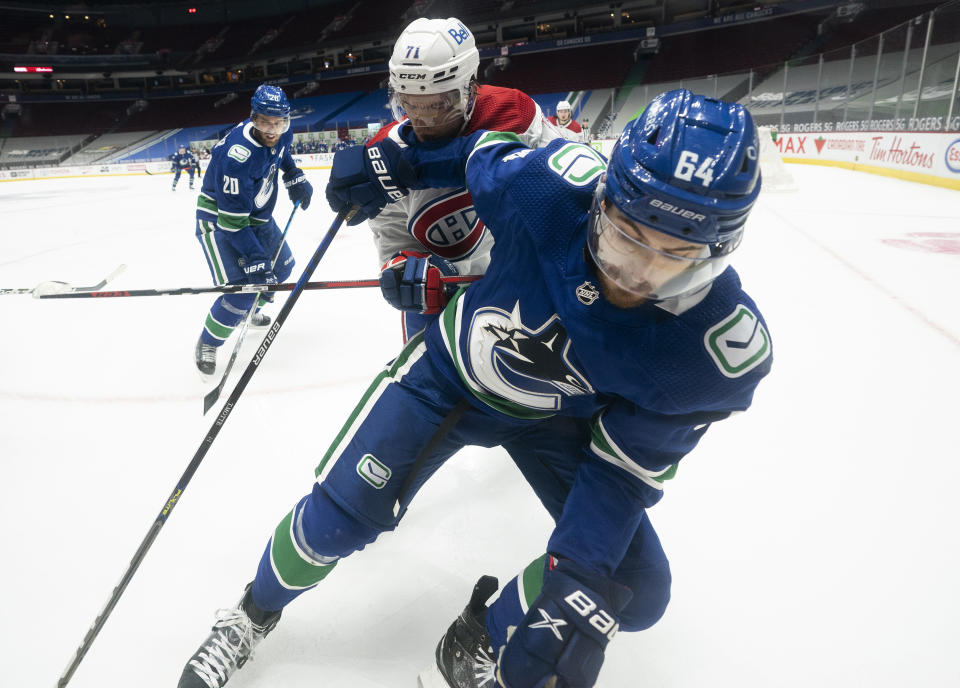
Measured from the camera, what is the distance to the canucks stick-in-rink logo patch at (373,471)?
1.23 meters

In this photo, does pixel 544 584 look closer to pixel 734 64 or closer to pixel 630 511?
pixel 630 511

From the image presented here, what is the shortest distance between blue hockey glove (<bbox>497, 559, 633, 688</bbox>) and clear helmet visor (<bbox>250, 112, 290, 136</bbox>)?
9.32 feet

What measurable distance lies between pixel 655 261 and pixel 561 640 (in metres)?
0.61

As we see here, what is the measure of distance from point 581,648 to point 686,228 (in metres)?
0.66

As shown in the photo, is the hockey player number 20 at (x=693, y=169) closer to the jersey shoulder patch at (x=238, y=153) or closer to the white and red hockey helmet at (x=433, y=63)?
the white and red hockey helmet at (x=433, y=63)

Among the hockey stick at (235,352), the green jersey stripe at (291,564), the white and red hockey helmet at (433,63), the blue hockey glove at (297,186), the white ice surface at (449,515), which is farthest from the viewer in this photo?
the blue hockey glove at (297,186)

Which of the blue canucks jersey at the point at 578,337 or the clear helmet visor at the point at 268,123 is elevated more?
the blue canucks jersey at the point at 578,337

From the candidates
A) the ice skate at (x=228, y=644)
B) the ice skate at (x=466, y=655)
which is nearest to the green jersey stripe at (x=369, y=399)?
the ice skate at (x=228, y=644)

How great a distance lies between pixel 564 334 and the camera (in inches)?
43.2

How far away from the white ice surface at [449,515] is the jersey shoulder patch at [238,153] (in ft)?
3.34

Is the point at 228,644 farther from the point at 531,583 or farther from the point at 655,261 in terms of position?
the point at 655,261

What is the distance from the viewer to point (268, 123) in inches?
121

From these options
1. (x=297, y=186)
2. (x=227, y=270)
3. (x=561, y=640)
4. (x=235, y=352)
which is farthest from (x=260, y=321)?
(x=561, y=640)

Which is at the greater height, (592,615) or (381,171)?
(381,171)
